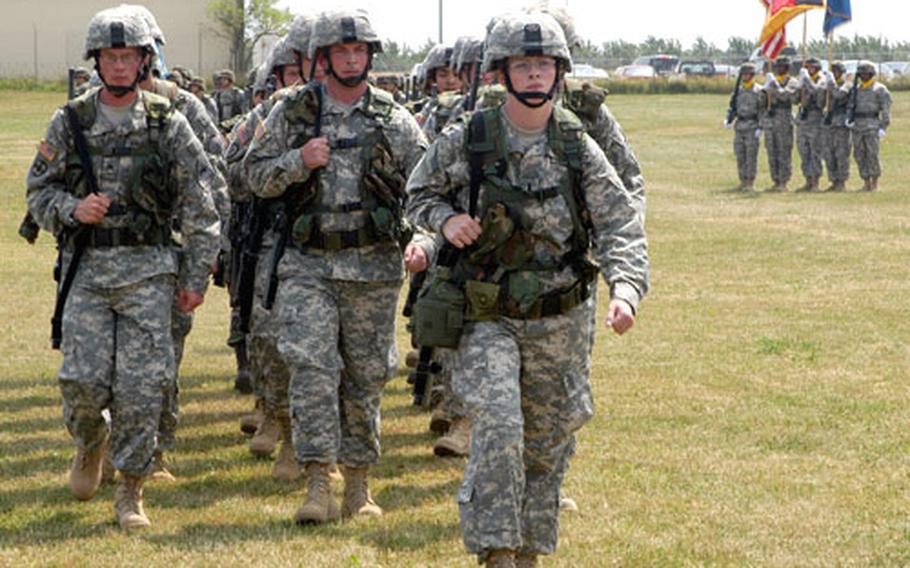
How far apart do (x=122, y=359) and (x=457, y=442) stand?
2.37 meters

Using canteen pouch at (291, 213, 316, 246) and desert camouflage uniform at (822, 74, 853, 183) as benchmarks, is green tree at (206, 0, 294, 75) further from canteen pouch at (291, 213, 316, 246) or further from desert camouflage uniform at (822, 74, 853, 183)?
canteen pouch at (291, 213, 316, 246)

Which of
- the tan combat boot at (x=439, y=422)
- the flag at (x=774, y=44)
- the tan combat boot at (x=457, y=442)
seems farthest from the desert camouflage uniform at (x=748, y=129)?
the tan combat boot at (x=457, y=442)

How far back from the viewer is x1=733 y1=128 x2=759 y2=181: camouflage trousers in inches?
1246

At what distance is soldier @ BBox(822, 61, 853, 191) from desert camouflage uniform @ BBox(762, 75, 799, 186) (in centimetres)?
64

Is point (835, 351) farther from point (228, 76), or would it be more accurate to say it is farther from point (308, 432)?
point (228, 76)

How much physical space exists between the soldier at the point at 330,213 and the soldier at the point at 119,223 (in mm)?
452

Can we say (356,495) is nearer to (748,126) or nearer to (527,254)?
(527,254)

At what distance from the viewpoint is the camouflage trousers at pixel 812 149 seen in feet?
104

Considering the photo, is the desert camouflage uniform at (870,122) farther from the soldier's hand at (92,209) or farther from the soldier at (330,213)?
the soldier's hand at (92,209)

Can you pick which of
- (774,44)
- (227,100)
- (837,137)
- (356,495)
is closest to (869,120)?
(837,137)

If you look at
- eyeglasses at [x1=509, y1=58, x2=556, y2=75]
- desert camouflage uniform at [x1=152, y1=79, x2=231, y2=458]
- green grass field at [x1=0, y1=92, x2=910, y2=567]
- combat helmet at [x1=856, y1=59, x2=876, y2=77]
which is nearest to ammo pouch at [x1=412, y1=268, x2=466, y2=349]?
eyeglasses at [x1=509, y1=58, x2=556, y2=75]

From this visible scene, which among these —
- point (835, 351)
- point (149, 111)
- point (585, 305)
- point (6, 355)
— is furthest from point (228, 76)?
point (585, 305)

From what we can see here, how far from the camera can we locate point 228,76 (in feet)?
81.4

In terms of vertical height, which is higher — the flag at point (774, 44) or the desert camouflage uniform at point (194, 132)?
the flag at point (774, 44)
